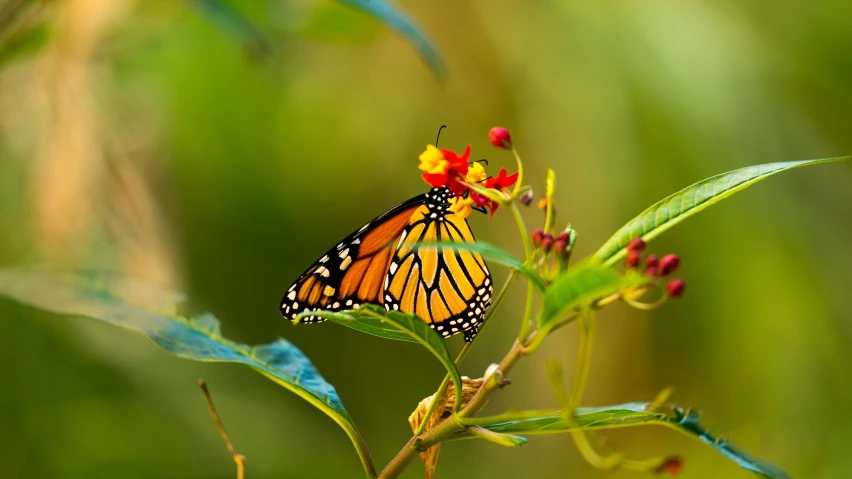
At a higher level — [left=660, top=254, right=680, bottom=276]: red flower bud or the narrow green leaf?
[left=660, top=254, right=680, bottom=276]: red flower bud

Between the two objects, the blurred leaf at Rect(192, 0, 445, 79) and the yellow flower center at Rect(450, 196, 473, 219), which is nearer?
the yellow flower center at Rect(450, 196, 473, 219)

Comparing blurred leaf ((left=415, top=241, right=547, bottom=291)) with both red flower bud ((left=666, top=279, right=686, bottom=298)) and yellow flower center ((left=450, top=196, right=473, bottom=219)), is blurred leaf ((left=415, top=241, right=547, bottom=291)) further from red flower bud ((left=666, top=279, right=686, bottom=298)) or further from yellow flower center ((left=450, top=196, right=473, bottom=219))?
yellow flower center ((left=450, top=196, right=473, bottom=219))

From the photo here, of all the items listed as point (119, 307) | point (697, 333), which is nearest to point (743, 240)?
point (697, 333)

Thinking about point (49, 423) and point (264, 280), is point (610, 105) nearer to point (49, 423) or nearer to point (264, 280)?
point (264, 280)

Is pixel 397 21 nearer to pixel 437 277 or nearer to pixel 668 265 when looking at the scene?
pixel 437 277

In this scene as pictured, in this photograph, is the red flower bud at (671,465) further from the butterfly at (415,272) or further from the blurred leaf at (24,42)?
the blurred leaf at (24,42)

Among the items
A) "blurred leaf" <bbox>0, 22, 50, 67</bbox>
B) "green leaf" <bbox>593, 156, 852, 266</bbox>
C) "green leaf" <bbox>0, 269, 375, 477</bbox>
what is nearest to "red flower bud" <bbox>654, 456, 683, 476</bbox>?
"green leaf" <bbox>593, 156, 852, 266</bbox>

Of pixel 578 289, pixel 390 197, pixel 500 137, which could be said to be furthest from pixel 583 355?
pixel 390 197
